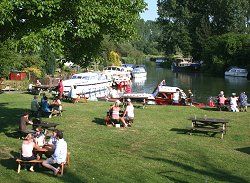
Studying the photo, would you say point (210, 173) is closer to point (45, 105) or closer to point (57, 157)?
point (57, 157)

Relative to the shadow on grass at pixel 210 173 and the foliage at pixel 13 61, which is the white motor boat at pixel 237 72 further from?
the shadow on grass at pixel 210 173

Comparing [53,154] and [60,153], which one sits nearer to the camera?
[60,153]

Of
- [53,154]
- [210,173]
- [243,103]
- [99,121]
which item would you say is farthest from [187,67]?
[53,154]

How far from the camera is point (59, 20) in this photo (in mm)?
14578

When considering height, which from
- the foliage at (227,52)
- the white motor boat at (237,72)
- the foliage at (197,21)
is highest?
the foliage at (197,21)

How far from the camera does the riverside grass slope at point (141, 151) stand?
45.0 ft

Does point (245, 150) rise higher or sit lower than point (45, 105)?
lower

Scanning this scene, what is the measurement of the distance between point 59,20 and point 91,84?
1243 inches

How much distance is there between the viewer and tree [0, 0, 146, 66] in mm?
13578

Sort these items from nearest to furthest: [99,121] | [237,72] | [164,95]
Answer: [99,121] < [164,95] < [237,72]

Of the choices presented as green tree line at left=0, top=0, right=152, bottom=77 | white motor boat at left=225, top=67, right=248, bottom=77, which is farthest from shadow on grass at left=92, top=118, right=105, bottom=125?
white motor boat at left=225, top=67, right=248, bottom=77

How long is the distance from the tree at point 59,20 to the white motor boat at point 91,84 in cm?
2601

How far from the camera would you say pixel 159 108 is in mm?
29312

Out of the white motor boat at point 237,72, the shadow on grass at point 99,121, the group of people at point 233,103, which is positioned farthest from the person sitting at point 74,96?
the white motor boat at point 237,72
